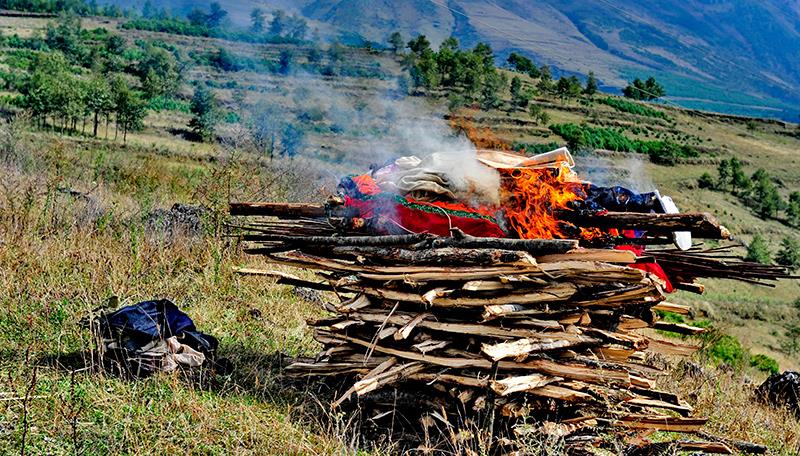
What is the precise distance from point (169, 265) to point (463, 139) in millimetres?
3606

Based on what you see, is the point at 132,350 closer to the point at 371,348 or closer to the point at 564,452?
the point at 371,348

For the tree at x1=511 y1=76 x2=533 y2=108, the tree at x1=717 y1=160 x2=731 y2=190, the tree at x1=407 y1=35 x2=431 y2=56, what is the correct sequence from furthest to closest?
the tree at x1=717 y1=160 x2=731 y2=190, the tree at x1=407 y1=35 x2=431 y2=56, the tree at x1=511 y1=76 x2=533 y2=108

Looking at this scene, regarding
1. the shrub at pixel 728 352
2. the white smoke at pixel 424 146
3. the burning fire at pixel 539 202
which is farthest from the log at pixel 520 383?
the shrub at pixel 728 352

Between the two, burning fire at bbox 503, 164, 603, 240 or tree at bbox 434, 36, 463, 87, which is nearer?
burning fire at bbox 503, 164, 603, 240

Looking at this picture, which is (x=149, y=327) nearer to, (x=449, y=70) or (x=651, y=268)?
(x=651, y=268)

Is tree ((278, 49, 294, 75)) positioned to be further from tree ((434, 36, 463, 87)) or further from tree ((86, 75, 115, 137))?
tree ((86, 75, 115, 137))

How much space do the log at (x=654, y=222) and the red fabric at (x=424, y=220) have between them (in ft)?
2.13

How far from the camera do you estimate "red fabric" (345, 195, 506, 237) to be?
15.4 ft

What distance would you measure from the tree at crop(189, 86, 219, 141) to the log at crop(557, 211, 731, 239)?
23949 mm

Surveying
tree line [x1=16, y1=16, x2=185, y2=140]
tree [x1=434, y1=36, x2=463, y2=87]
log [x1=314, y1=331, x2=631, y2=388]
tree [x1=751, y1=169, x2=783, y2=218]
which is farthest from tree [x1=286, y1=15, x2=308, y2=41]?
tree [x1=751, y1=169, x2=783, y2=218]

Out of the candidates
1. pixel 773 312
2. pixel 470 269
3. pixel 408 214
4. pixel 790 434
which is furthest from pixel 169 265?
pixel 773 312

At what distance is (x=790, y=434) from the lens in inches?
235

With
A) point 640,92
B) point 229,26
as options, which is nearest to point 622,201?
point 640,92

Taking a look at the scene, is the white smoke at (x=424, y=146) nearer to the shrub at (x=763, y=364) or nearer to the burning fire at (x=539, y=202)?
the burning fire at (x=539, y=202)
